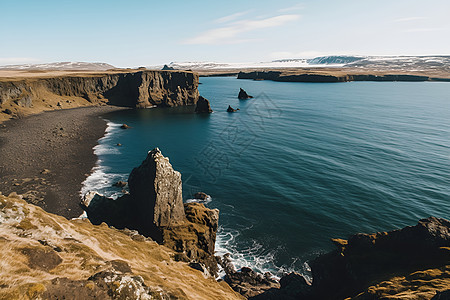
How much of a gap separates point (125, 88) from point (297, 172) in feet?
421

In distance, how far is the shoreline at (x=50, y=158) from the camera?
43.7 metres

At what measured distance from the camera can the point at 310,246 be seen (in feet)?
112

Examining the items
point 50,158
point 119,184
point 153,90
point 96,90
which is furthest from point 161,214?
point 96,90

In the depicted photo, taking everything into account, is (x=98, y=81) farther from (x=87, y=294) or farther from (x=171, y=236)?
(x=87, y=294)

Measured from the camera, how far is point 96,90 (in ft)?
458

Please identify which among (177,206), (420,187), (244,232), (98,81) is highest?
(98,81)

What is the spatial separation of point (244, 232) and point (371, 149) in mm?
50783

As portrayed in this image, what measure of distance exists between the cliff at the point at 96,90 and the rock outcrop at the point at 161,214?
10054 centimetres

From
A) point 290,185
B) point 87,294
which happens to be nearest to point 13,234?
point 87,294

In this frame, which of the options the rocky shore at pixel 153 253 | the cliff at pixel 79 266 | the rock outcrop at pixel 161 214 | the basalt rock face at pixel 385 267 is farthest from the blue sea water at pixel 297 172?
the cliff at pixel 79 266

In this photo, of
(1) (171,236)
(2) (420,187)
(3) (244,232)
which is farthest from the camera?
(2) (420,187)

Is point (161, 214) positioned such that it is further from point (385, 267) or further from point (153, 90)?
point (153, 90)

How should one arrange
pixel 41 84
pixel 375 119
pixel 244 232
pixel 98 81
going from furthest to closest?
pixel 98 81 → pixel 41 84 → pixel 375 119 → pixel 244 232

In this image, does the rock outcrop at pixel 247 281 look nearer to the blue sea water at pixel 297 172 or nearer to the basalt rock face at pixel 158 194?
the blue sea water at pixel 297 172
